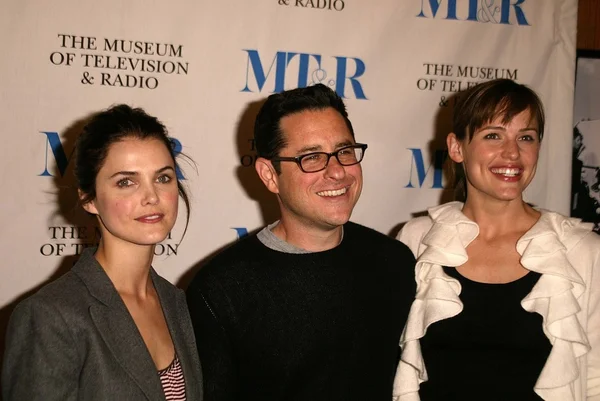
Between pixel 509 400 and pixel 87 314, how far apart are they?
4.26ft

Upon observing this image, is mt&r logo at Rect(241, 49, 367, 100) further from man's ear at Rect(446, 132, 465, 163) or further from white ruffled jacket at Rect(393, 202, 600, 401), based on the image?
white ruffled jacket at Rect(393, 202, 600, 401)

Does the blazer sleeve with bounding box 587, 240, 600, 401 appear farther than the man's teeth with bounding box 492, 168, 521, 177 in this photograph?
No

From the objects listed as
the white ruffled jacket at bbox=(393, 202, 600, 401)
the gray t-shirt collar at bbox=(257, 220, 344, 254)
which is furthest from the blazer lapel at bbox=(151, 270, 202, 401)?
the white ruffled jacket at bbox=(393, 202, 600, 401)

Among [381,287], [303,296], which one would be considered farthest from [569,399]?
[303,296]

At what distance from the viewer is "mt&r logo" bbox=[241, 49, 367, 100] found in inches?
125

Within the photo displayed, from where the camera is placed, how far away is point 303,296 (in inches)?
81.9

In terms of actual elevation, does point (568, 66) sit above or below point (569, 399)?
above

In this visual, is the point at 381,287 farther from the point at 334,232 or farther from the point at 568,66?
the point at 568,66

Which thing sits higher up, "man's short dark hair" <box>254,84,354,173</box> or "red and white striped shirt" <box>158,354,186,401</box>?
"man's short dark hair" <box>254,84,354,173</box>

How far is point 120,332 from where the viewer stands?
6.01 ft

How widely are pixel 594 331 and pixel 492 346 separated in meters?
0.34

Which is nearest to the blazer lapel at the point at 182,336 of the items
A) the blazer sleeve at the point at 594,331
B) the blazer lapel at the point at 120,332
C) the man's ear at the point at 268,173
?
the blazer lapel at the point at 120,332

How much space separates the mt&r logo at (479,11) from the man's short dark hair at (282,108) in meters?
1.35

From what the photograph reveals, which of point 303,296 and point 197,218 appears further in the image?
point 197,218
